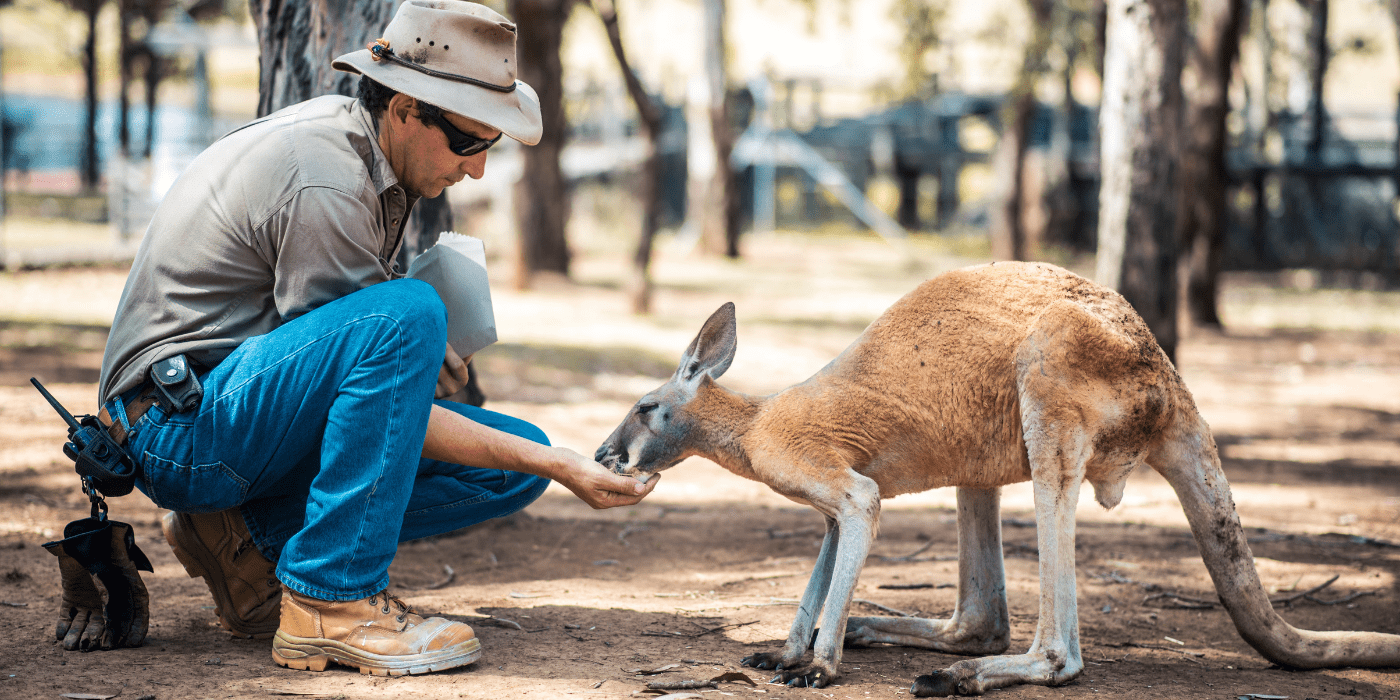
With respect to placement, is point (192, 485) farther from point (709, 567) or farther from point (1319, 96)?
point (1319, 96)

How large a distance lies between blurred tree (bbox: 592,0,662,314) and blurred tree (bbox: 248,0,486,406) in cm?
676

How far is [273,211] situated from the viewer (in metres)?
2.60

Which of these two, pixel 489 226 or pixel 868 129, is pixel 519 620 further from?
pixel 868 129

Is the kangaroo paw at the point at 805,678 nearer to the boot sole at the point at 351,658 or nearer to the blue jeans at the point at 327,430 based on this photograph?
the boot sole at the point at 351,658

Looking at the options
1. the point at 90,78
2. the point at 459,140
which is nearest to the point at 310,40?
the point at 459,140

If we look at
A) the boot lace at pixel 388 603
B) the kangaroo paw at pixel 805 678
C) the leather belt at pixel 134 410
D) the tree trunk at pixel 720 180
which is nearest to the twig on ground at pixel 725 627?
the kangaroo paw at pixel 805 678

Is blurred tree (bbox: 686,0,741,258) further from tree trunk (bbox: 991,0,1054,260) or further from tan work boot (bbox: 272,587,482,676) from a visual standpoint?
tan work boot (bbox: 272,587,482,676)

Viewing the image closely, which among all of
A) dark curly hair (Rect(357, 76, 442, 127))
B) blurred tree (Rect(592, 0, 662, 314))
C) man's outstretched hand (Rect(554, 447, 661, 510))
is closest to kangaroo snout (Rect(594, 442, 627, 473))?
man's outstretched hand (Rect(554, 447, 661, 510))

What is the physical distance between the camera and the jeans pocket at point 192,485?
103 inches

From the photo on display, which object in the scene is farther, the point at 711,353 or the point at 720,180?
the point at 720,180

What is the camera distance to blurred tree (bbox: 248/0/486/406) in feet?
13.0

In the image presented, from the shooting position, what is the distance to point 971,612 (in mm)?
3156

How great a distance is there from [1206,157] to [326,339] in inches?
401

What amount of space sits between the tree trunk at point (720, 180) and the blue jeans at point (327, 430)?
47.6 ft
